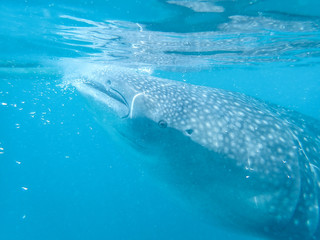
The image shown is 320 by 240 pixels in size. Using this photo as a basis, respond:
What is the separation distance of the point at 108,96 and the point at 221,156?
211 centimetres

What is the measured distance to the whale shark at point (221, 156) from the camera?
3.68 meters

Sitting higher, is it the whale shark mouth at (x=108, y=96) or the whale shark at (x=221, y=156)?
the whale shark mouth at (x=108, y=96)

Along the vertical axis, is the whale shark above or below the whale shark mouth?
below

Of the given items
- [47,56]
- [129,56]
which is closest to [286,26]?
[129,56]

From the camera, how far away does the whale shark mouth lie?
12.1 ft

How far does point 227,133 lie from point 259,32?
7.06 m

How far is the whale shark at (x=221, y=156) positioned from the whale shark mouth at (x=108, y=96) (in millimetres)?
15

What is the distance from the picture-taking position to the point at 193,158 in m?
3.79

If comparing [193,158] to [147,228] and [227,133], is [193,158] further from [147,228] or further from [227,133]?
[147,228]

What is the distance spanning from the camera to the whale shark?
145 inches

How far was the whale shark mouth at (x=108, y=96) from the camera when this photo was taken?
3678 millimetres

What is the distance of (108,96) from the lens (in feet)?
13.1

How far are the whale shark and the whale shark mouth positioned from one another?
15 millimetres

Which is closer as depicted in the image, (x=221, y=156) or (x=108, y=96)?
(x=221, y=156)
